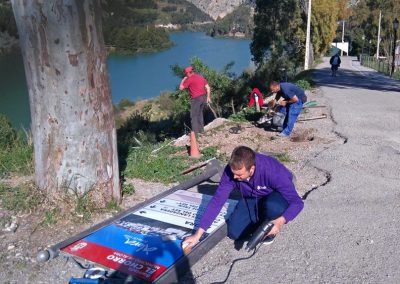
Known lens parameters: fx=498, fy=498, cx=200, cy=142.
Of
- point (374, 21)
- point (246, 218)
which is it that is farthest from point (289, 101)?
point (374, 21)

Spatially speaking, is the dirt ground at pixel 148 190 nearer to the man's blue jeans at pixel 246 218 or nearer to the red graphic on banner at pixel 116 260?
the red graphic on banner at pixel 116 260

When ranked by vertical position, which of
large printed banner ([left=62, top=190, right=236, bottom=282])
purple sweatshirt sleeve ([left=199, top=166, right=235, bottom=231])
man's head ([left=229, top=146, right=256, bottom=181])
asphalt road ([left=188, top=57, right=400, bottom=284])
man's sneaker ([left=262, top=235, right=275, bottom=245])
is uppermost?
man's head ([left=229, top=146, right=256, bottom=181])

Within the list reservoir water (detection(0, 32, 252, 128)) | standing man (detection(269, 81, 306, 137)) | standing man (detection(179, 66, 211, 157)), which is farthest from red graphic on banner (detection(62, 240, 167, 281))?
reservoir water (detection(0, 32, 252, 128))

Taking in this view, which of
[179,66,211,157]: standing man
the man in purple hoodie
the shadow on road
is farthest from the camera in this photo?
the shadow on road

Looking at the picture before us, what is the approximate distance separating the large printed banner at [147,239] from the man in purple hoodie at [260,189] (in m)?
0.30

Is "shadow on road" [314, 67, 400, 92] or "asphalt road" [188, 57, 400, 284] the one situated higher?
"asphalt road" [188, 57, 400, 284]

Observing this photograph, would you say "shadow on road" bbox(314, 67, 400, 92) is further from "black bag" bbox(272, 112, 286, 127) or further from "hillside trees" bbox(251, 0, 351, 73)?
→ "black bag" bbox(272, 112, 286, 127)

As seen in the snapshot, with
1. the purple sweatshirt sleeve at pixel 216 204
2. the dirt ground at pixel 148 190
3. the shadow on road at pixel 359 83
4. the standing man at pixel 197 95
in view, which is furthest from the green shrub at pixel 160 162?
the shadow on road at pixel 359 83

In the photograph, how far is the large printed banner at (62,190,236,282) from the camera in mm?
4289

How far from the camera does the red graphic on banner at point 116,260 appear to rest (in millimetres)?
4133

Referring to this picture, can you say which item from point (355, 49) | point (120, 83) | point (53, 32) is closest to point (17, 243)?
point (53, 32)

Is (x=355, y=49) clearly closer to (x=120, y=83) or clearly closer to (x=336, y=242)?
(x=120, y=83)

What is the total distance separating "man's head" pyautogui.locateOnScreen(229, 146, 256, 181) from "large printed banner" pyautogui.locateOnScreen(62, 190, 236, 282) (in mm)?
895

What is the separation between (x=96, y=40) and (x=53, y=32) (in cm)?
45
